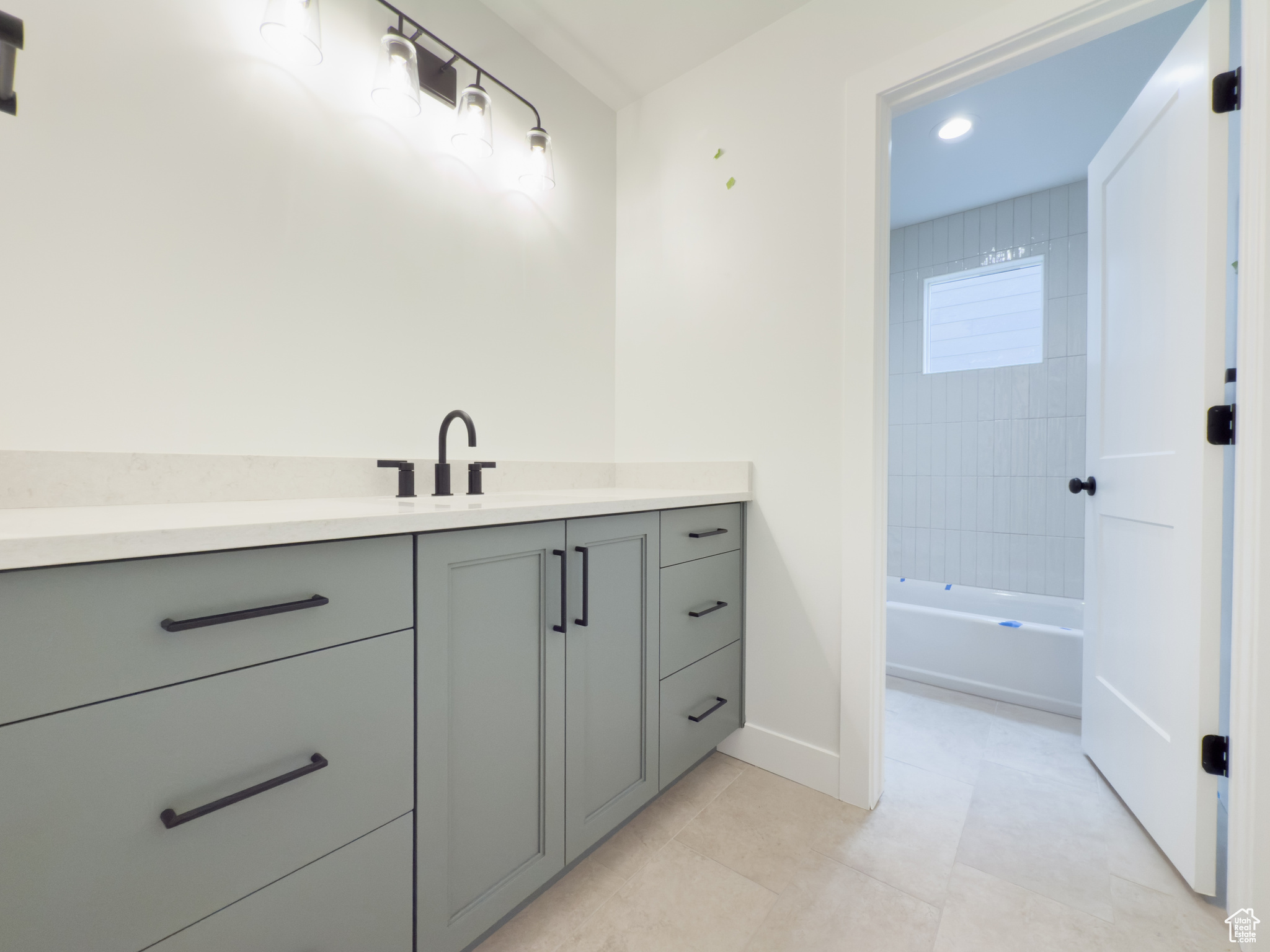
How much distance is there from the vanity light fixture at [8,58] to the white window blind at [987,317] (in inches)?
152

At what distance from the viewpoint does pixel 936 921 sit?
46.6 inches

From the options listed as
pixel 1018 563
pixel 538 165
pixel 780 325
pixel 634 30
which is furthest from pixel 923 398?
pixel 538 165

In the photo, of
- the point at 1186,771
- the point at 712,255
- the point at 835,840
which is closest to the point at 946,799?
the point at 835,840

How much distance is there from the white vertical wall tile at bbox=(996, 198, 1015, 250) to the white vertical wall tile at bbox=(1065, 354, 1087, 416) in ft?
2.52

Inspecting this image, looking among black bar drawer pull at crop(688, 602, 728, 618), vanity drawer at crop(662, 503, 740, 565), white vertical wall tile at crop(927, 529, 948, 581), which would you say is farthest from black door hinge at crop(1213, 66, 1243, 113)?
white vertical wall tile at crop(927, 529, 948, 581)

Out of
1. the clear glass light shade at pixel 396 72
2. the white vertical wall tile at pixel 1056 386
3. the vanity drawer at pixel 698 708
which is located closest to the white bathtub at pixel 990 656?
the white vertical wall tile at pixel 1056 386

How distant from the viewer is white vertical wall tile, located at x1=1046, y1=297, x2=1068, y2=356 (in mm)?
3020

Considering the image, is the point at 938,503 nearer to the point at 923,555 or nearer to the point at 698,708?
the point at 923,555

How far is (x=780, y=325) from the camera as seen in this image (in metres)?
1.80

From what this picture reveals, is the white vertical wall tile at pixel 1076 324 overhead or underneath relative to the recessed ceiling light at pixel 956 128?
underneath

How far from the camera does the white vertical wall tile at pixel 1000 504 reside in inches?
126

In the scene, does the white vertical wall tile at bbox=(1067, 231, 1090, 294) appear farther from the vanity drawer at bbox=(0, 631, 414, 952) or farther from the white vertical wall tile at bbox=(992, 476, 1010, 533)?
the vanity drawer at bbox=(0, 631, 414, 952)

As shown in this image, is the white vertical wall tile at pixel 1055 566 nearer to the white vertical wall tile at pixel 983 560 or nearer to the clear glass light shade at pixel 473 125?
the white vertical wall tile at pixel 983 560

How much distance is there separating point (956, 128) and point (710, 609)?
2.46 meters
